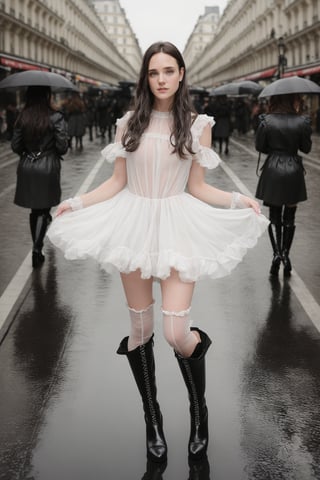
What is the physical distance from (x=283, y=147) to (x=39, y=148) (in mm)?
2456

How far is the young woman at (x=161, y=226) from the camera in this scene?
11.1 ft

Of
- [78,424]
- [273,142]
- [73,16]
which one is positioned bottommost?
[78,424]

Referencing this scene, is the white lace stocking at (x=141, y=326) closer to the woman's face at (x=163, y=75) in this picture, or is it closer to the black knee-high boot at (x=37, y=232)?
the woman's face at (x=163, y=75)

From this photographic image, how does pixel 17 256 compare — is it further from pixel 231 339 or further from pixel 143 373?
pixel 143 373

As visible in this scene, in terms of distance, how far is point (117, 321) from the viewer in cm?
577

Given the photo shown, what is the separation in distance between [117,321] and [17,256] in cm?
284

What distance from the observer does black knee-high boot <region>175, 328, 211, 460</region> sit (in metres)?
3.46

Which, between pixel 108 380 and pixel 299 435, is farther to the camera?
pixel 108 380

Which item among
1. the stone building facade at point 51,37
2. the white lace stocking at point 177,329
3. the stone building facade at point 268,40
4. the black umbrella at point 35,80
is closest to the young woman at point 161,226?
the white lace stocking at point 177,329

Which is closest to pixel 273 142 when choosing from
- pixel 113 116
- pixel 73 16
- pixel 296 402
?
pixel 296 402

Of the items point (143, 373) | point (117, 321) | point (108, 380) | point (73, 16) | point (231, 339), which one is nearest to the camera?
point (143, 373)

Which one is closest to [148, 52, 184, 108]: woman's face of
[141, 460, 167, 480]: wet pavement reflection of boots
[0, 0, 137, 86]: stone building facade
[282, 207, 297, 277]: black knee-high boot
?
[141, 460, 167, 480]: wet pavement reflection of boots

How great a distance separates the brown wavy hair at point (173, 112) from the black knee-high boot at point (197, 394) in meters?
0.95

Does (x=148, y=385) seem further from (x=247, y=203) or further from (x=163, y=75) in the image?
(x=163, y=75)
